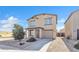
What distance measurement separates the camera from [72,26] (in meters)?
4.77

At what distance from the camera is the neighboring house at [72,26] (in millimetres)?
4719

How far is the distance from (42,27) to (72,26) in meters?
0.69

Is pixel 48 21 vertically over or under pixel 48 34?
over

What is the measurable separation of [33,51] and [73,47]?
35.6 inches

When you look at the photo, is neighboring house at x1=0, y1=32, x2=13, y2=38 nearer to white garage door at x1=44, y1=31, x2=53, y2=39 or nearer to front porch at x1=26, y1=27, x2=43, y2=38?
front porch at x1=26, y1=27, x2=43, y2=38

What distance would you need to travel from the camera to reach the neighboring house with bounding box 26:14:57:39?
4875 millimetres

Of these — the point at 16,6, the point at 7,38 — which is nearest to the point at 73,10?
the point at 16,6

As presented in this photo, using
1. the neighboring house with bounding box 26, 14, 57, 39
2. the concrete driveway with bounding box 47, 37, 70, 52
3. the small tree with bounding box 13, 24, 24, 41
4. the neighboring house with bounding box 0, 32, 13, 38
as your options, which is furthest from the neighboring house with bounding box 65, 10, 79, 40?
the neighboring house with bounding box 0, 32, 13, 38

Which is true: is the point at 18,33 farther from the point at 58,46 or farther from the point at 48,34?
the point at 58,46

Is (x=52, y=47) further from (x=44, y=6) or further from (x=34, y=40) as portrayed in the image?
(x=44, y=6)

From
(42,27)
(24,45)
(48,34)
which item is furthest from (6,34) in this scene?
(48,34)

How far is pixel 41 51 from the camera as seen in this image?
188 inches

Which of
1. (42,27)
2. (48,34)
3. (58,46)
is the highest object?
(42,27)

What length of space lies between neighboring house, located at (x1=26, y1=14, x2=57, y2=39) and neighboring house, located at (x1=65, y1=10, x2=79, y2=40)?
11.9 inches
